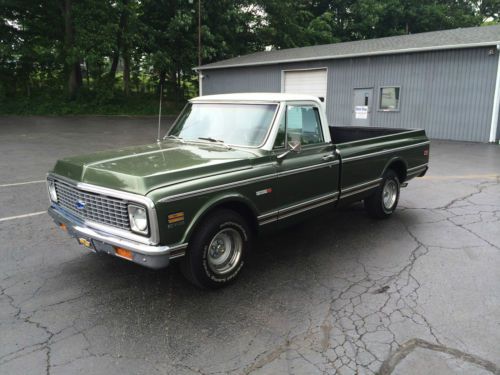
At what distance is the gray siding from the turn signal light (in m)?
16.0

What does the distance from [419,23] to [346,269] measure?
41.9m

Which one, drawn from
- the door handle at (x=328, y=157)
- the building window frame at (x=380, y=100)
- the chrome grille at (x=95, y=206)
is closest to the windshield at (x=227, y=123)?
the door handle at (x=328, y=157)

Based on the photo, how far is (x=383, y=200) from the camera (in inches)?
255

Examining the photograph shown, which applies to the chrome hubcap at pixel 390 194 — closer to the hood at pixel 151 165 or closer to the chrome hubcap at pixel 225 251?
the hood at pixel 151 165

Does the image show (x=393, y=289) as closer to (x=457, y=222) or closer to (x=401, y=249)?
(x=401, y=249)

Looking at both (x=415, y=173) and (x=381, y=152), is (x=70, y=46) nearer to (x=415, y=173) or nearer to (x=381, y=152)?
(x=415, y=173)

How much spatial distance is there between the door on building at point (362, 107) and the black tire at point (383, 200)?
13498mm

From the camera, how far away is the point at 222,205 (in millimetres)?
4051

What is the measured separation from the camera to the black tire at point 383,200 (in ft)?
20.6

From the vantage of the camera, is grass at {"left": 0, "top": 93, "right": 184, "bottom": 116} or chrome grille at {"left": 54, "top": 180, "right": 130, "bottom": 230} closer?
chrome grille at {"left": 54, "top": 180, "right": 130, "bottom": 230}

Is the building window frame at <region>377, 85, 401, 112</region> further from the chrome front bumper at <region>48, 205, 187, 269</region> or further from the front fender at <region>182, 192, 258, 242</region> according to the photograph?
the chrome front bumper at <region>48, 205, 187, 269</region>

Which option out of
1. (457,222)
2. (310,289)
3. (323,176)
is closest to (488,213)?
(457,222)

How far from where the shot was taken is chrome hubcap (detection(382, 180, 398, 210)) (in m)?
6.55

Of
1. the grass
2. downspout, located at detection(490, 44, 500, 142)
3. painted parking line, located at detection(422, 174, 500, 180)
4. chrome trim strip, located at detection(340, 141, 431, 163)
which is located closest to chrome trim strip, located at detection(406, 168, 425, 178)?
chrome trim strip, located at detection(340, 141, 431, 163)
